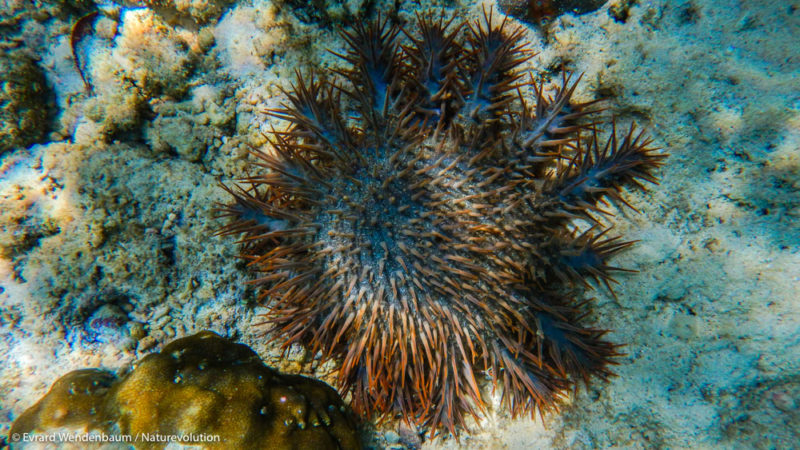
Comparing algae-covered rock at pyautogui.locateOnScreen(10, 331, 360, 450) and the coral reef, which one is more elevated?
the coral reef

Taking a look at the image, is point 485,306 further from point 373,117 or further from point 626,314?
point 373,117

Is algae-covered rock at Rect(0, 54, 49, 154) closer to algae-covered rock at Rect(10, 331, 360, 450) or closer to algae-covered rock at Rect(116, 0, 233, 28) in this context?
algae-covered rock at Rect(116, 0, 233, 28)

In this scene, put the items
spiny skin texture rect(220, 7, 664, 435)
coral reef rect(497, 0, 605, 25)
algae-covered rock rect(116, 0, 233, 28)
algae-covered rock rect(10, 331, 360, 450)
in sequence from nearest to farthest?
spiny skin texture rect(220, 7, 664, 435), algae-covered rock rect(10, 331, 360, 450), coral reef rect(497, 0, 605, 25), algae-covered rock rect(116, 0, 233, 28)

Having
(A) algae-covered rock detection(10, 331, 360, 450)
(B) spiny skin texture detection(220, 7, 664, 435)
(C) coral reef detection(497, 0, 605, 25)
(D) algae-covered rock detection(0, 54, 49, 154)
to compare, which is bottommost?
(A) algae-covered rock detection(10, 331, 360, 450)

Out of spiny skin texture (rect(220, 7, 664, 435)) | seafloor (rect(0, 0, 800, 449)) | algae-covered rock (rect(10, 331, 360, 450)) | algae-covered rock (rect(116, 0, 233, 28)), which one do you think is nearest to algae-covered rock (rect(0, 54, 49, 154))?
seafloor (rect(0, 0, 800, 449))

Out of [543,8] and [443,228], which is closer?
[443,228]

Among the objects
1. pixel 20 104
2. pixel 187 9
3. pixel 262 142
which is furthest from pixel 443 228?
pixel 20 104

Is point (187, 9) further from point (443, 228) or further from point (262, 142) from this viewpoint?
point (443, 228)
